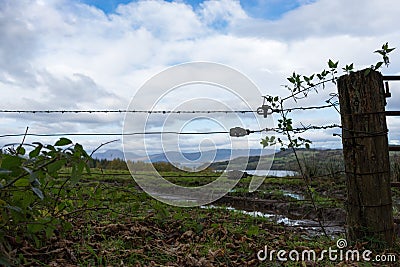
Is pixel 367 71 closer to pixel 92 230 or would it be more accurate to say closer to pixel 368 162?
pixel 368 162

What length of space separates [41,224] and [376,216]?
268 centimetres

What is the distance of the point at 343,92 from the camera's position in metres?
3.48

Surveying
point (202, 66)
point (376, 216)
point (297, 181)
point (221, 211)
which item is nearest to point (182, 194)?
point (221, 211)

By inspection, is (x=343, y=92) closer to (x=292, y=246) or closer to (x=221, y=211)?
(x=292, y=246)

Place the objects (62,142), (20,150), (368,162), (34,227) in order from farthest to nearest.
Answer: (368,162) → (20,150) → (34,227) → (62,142)

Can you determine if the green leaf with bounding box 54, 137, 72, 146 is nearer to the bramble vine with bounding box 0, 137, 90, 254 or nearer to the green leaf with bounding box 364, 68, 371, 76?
the bramble vine with bounding box 0, 137, 90, 254

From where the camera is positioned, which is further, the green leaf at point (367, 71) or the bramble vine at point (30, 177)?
the green leaf at point (367, 71)

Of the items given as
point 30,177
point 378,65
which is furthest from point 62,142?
point 378,65

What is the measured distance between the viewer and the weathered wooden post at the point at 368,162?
332 centimetres

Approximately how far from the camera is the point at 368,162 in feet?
10.9

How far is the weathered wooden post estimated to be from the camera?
3.32 metres

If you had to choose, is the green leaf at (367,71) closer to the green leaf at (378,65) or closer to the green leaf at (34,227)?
the green leaf at (378,65)

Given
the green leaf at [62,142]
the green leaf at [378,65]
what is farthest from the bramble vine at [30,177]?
the green leaf at [378,65]

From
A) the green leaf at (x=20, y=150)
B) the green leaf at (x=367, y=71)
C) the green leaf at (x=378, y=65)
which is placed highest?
the green leaf at (x=378, y=65)
